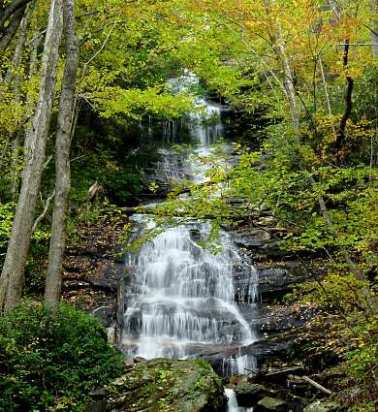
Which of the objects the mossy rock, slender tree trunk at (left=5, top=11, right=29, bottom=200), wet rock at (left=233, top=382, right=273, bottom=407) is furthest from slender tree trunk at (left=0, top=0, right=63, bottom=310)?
wet rock at (left=233, top=382, right=273, bottom=407)

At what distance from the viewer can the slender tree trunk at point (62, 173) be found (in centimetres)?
840

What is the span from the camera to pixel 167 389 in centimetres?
763

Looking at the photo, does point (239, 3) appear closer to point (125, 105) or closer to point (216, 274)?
point (125, 105)

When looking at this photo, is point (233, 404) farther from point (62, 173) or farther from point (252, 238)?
point (252, 238)

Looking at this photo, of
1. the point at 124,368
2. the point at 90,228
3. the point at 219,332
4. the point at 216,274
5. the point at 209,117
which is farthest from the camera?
the point at 209,117

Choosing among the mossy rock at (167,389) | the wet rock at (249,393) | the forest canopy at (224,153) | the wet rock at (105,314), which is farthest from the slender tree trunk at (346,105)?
the wet rock at (105,314)

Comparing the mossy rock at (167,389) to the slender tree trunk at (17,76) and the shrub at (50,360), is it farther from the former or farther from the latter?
the slender tree trunk at (17,76)

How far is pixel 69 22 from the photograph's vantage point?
933 centimetres

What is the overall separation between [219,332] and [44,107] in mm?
6574

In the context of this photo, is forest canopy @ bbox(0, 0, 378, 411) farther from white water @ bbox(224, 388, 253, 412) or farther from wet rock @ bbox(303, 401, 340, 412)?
white water @ bbox(224, 388, 253, 412)

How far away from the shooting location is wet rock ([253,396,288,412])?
8.44 meters

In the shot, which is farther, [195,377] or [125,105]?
[125,105]

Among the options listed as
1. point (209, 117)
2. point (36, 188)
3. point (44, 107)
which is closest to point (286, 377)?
point (36, 188)

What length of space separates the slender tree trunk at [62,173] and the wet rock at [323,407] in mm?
4370
